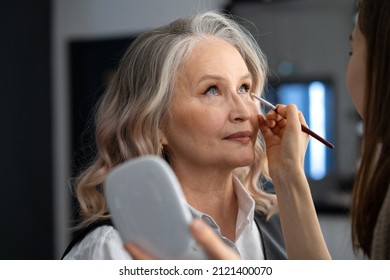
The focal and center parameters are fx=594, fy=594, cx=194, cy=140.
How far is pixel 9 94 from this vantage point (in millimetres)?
3176

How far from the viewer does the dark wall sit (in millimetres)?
3150

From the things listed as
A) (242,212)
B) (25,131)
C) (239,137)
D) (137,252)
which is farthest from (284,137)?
(25,131)

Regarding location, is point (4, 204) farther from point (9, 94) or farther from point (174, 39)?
point (174, 39)

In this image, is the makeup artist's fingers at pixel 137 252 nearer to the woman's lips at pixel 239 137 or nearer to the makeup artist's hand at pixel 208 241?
the makeup artist's hand at pixel 208 241

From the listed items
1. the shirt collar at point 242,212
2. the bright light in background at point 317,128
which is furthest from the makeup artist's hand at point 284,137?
the bright light in background at point 317,128

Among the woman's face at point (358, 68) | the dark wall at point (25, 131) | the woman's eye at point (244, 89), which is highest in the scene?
the woman's face at point (358, 68)

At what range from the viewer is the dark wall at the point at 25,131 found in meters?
3.15

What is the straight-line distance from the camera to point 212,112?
111 cm

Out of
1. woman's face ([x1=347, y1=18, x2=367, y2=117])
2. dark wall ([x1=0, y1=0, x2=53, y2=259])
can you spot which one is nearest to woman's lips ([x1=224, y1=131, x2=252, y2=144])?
woman's face ([x1=347, y1=18, x2=367, y2=117])

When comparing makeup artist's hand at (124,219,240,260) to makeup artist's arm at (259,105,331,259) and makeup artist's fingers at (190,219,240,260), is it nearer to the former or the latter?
makeup artist's fingers at (190,219,240,260)

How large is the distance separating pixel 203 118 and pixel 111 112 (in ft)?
0.61

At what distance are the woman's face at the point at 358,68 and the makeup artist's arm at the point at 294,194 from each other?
0.15 meters

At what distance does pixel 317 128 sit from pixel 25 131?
1.60 meters

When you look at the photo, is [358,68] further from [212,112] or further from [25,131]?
[25,131]
